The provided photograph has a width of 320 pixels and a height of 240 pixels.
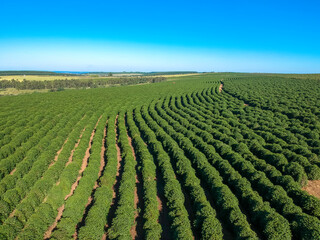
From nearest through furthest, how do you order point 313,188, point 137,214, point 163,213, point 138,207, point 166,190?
point 137,214 < point 163,213 < point 138,207 < point 166,190 < point 313,188

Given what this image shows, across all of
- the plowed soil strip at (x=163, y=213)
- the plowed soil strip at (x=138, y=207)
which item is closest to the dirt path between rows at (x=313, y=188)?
the plowed soil strip at (x=163, y=213)

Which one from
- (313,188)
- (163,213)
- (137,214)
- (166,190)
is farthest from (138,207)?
(313,188)

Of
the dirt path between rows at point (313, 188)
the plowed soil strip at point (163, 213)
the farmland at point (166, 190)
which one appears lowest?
the plowed soil strip at point (163, 213)

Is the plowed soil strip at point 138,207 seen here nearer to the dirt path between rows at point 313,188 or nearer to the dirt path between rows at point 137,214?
the dirt path between rows at point 137,214

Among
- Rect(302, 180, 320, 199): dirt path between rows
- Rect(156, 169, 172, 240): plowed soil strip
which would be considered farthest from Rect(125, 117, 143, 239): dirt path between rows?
Rect(302, 180, 320, 199): dirt path between rows

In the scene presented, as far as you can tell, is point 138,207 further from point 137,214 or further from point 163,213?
point 163,213

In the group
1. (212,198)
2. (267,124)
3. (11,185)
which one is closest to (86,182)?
(11,185)

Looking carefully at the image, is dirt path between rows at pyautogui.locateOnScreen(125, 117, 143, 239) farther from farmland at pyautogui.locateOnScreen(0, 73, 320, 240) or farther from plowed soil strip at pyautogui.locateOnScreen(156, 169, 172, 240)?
plowed soil strip at pyautogui.locateOnScreen(156, 169, 172, 240)

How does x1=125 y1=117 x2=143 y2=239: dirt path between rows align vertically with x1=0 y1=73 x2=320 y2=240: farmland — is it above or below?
below

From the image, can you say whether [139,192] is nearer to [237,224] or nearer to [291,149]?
[237,224]
